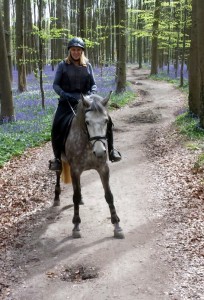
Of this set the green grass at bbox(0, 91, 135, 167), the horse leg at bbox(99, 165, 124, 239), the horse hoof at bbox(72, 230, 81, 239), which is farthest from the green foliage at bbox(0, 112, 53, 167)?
the horse leg at bbox(99, 165, 124, 239)

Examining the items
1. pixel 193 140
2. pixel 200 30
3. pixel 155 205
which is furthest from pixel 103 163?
pixel 200 30

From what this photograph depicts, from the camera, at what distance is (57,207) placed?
7781 mm

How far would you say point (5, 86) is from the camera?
15.2 meters

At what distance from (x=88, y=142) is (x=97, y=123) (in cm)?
72

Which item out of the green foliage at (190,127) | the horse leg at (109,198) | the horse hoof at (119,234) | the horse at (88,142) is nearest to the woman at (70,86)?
the horse at (88,142)

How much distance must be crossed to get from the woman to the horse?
0.52m

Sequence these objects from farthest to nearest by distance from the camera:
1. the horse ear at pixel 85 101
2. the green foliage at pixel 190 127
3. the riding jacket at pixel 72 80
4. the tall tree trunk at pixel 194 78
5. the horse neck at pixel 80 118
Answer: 1. the tall tree trunk at pixel 194 78
2. the green foliage at pixel 190 127
3. the riding jacket at pixel 72 80
4. the horse neck at pixel 80 118
5. the horse ear at pixel 85 101

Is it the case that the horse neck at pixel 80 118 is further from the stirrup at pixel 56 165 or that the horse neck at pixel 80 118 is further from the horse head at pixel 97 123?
the stirrup at pixel 56 165

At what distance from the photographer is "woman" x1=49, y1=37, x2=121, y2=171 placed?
6.89 metres

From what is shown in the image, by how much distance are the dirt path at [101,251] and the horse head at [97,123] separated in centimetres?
162

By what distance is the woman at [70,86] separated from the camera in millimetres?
6887

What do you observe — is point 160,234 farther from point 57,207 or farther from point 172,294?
point 57,207

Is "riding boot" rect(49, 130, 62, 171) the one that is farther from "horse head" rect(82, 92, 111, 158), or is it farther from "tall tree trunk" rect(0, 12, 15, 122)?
"tall tree trunk" rect(0, 12, 15, 122)


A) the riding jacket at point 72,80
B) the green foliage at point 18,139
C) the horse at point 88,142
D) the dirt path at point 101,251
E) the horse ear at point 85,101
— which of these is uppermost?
the riding jacket at point 72,80
